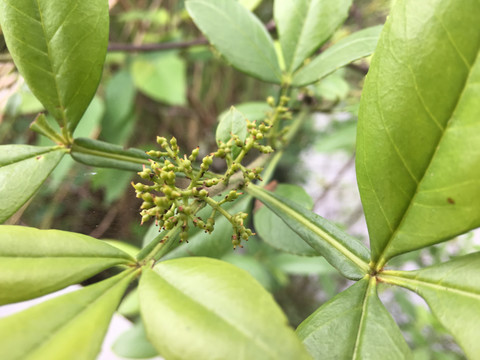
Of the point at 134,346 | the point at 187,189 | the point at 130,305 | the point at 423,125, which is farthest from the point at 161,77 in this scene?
the point at 423,125

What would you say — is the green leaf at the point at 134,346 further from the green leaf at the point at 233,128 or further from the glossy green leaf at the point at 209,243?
the green leaf at the point at 233,128

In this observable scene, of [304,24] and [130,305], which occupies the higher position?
[304,24]

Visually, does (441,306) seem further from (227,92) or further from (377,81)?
(227,92)

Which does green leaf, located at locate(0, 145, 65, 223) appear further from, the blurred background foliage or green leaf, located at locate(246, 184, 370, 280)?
green leaf, located at locate(246, 184, 370, 280)

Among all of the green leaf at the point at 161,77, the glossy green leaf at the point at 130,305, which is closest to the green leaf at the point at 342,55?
the glossy green leaf at the point at 130,305

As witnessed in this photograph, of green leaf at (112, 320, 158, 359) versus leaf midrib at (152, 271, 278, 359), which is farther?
green leaf at (112, 320, 158, 359)

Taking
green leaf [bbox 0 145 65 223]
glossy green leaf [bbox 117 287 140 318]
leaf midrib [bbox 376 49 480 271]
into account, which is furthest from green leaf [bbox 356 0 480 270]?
glossy green leaf [bbox 117 287 140 318]

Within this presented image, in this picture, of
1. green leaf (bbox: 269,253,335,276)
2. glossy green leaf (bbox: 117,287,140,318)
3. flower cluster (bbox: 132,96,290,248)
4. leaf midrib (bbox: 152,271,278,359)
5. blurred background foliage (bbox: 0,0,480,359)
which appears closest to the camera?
leaf midrib (bbox: 152,271,278,359)

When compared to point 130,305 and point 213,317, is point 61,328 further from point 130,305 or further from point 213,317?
point 130,305
